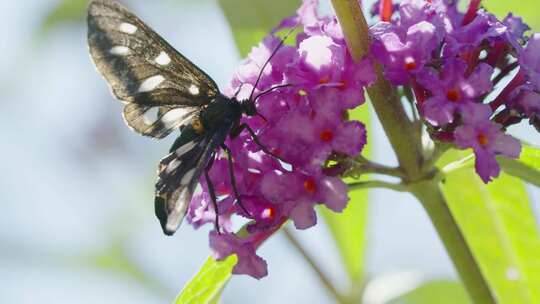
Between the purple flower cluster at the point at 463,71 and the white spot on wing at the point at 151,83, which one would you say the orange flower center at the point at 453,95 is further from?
the white spot on wing at the point at 151,83

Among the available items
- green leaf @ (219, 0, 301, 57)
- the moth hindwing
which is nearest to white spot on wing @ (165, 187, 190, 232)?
the moth hindwing

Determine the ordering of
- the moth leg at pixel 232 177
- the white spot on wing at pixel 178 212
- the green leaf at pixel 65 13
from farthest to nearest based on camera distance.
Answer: the green leaf at pixel 65 13 < the moth leg at pixel 232 177 < the white spot on wing at pixel 178 212

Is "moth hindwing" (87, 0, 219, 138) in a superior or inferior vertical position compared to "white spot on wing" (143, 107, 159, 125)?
superior

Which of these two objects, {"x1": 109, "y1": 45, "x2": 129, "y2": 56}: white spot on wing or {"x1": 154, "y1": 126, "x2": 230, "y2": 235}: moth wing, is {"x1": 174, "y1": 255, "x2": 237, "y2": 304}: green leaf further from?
{"x1": 109, "y1": 45, "x2": 129, "y2": 56}: white spot on wing

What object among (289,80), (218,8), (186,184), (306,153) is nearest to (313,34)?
(289,80)

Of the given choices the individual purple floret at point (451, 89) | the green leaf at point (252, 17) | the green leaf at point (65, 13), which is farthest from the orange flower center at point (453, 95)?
the green leaf at point (65, 13)

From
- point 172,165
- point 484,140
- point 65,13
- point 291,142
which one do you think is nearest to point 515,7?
point 484,140
